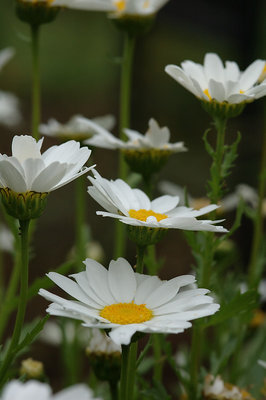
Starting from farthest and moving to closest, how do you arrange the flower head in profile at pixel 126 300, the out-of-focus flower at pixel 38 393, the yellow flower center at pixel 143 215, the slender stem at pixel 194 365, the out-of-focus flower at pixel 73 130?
the out-of-focus flower at pixel 73 130 → the slender stem at pixel 194 365 → the yellow flower center at pixel 143 215 → the flower head in profile at pixel 126 300 → the out-of-focus flower at pixel 38 393

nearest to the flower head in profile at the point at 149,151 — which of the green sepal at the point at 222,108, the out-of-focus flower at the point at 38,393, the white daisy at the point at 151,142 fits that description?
the white daisy at the point at 151,142

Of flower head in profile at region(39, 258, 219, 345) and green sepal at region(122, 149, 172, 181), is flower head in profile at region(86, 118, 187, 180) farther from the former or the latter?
flower head in profile at region(39, 258, 219, 345)

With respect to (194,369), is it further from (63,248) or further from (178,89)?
(178,89)

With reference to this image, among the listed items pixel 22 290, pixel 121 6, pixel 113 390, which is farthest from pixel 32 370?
pixel 121 6

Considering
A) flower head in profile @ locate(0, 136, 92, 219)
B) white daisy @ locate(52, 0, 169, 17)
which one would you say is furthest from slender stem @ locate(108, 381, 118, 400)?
white daisy @ locate(52, 0, 169, 17)

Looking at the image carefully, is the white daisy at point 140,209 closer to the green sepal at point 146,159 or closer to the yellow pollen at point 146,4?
the green sepal at point 146,159
